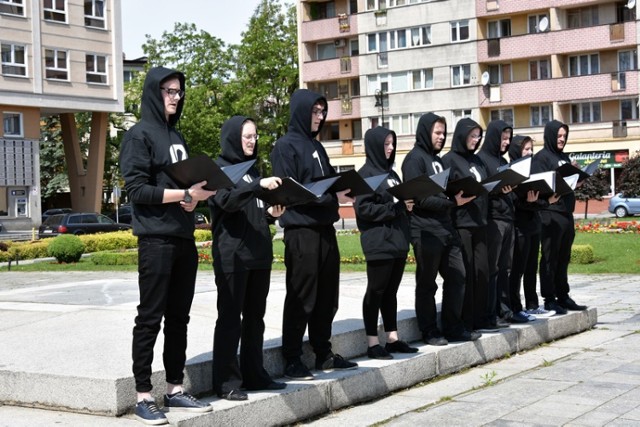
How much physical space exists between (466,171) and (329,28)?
58792 millimetres

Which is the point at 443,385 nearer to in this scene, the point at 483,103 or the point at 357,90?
the point at 483,103

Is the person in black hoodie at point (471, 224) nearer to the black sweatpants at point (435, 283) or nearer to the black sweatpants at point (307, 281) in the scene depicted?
the black sweatpants at point (435, 283)

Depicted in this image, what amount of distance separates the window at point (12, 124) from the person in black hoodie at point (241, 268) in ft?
152

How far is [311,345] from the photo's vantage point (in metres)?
8.70

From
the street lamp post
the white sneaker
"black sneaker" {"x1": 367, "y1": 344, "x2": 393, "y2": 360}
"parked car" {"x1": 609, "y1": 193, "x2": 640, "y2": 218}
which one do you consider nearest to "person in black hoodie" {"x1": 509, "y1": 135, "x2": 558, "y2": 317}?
the white sneaker

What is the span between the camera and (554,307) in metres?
12.4

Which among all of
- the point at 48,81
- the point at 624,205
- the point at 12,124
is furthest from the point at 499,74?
the point at 12,124

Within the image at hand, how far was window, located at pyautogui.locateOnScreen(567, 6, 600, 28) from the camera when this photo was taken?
57938mm

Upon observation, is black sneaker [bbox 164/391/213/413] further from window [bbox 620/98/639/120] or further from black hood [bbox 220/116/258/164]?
window [bbox 620/98/639/120]

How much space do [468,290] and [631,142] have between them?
160 feet

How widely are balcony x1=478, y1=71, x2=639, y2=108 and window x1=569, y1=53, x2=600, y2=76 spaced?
2.68 ft

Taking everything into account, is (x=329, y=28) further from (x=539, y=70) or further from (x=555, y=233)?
(x=555, y=233)

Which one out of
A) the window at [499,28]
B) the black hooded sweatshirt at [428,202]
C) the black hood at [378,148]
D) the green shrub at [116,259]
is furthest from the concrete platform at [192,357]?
the window at [499,28]

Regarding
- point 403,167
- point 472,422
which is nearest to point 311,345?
point 472,422
